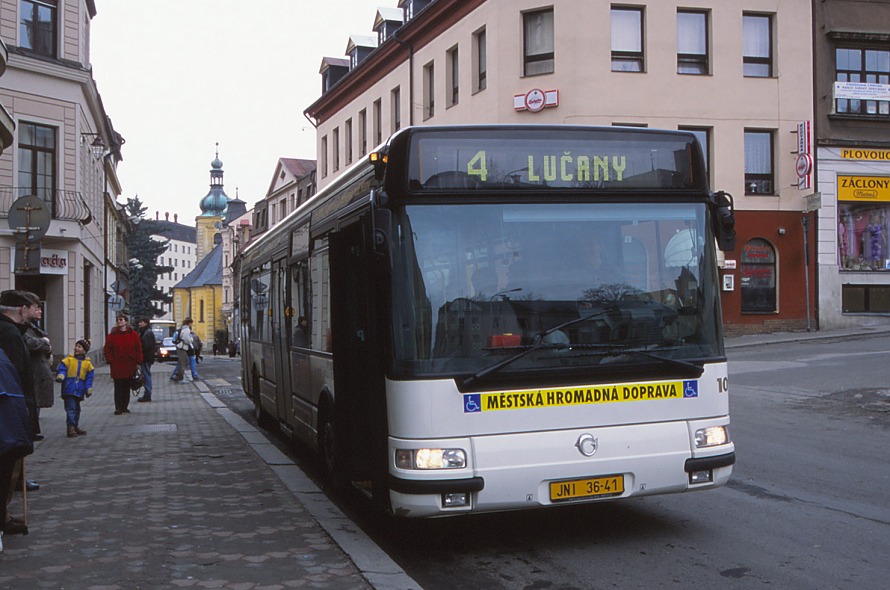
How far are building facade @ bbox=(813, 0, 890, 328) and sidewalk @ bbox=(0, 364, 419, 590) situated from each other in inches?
964

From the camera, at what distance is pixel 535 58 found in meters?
31.8

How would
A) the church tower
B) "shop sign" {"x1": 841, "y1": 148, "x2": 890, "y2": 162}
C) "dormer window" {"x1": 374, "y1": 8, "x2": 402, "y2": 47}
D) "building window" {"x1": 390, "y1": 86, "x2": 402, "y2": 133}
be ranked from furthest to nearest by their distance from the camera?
the church tower
"dormer window" {"x1": 374, "y1": 8, "x2": 402, "y2": 47}
"building window" {"x1": 390, "y1": 86, "x2": 402, "y2": 133}
"shop sign" {"x1": 841, "y1": 148, "x2": 890, "y2": 162}

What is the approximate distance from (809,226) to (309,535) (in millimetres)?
27962

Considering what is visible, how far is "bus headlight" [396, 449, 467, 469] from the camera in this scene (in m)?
6.05

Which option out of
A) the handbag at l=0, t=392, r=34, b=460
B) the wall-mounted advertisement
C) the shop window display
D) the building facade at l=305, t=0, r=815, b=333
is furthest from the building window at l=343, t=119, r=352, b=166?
the handbag at l=0, t=392, r=34, b=460

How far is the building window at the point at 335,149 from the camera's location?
5016 centimetres

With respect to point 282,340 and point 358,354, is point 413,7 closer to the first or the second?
point 282,340

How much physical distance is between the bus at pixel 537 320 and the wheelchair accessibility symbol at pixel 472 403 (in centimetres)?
1

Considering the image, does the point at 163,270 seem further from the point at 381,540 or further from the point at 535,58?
the point at 381,540

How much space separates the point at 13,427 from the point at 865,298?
3070 centimetres

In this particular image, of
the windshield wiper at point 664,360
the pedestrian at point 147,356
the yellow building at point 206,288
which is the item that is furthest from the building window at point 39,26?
the yellow building at point 206,288

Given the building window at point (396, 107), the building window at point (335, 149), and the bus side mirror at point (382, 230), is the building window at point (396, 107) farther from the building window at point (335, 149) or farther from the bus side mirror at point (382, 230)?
the bus side mirror at point (382, 230)

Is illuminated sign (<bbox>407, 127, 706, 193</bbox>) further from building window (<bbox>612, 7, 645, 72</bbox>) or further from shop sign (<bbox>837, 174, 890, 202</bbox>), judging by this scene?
shop sign (<bbox>837, 174, 890, 202</bbox>)

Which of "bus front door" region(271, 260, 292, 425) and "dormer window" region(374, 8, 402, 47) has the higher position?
"dormer window" region(374, 8, 402, 47)
